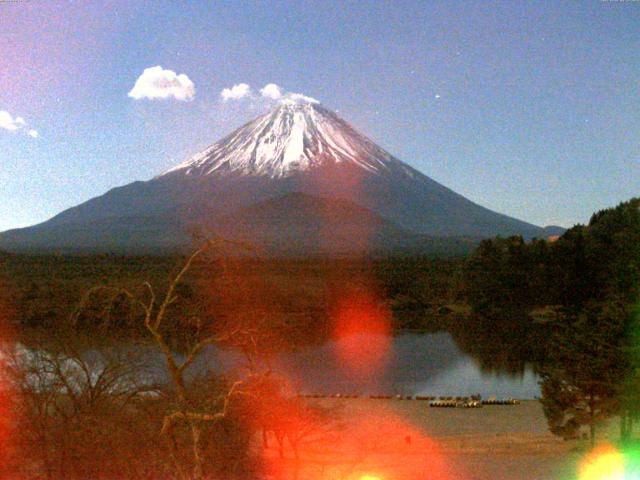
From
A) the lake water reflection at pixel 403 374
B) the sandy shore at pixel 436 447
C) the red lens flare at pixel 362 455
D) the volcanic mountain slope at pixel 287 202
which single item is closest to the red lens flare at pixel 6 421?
the red lens flare at pixel 362 455

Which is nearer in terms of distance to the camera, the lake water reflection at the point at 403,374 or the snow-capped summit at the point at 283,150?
the lake water reflection at the point at 403,374

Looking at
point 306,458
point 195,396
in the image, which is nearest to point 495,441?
point 306,458

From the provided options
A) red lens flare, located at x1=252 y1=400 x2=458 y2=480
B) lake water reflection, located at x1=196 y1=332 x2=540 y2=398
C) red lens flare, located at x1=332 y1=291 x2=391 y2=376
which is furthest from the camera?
red lens flare, located at x1=332 y1=291 x2=391 y2=376

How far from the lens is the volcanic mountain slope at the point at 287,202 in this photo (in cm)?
5794

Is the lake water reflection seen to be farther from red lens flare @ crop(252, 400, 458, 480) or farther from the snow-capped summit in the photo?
the snow-capped summit

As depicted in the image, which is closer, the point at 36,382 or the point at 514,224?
the point at 36,382

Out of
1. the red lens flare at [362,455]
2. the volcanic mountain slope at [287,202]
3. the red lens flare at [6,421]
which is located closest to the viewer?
the red lens flare at [6,421]

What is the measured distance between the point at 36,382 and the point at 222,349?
13409 millimetres

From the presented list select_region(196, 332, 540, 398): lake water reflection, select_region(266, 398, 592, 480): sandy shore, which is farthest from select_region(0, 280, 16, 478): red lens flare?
select_region(196, 332, 540, 398): lake water reflection

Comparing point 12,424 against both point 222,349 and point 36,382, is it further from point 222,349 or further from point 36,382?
point 222,349

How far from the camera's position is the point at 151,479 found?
556cm

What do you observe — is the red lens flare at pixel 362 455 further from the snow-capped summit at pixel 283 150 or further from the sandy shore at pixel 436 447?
the snow-capped summit at pixel 283 150

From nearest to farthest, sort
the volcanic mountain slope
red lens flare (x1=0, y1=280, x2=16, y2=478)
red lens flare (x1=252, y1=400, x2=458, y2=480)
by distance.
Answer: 1. red lens flare (x1=0, y1=280, x2=16, y2=478)
2. red lens flare (x1=252, y1=400, x2=458, y2=480)
3. the volcanic mountain slope

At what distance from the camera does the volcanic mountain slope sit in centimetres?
5794
